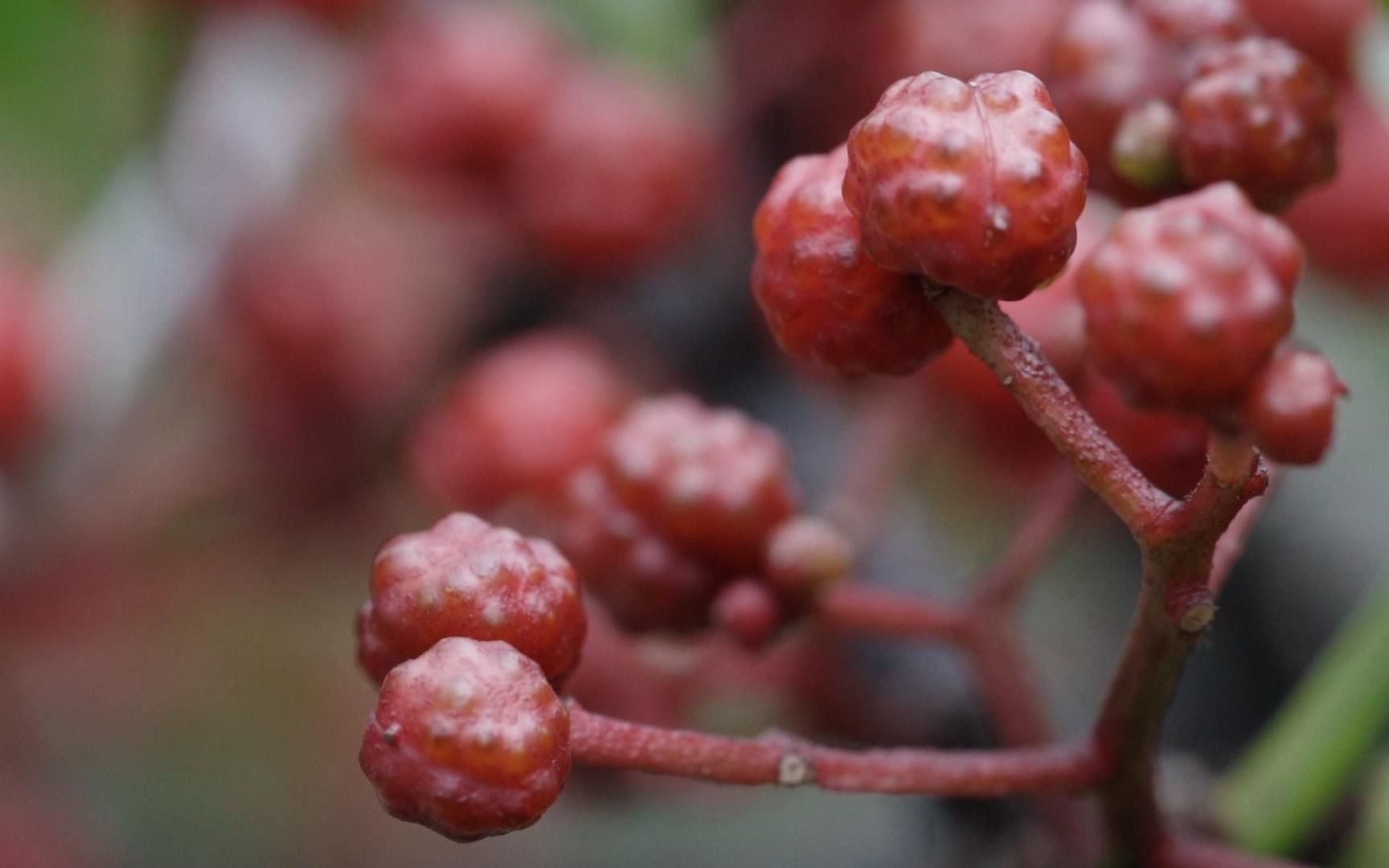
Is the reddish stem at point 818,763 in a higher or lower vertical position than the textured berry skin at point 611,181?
higher

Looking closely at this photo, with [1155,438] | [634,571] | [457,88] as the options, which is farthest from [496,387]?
[1155,438]

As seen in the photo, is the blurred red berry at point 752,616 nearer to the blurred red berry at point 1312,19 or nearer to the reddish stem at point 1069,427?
the reddish stem at point 1069,427

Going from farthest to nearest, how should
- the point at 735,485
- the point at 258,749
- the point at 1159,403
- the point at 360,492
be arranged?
the point at 258,749 → the point at 360,492 → the point at 735,485 → the point at 1159,403

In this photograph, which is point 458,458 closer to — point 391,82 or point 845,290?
point 391,82

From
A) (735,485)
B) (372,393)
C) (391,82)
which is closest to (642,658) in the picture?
(735,485)

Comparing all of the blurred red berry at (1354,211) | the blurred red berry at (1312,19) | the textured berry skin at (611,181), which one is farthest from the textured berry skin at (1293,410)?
the textured berry skin at (611,181)
